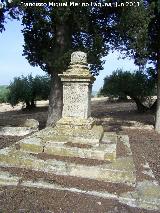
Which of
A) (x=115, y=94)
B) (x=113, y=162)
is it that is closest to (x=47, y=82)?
(x=115, y=94)

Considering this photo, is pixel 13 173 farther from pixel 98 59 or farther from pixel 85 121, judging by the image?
pixel 98 59

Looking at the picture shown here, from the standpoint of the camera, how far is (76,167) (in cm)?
688

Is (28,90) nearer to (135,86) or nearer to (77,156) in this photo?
(135,86)

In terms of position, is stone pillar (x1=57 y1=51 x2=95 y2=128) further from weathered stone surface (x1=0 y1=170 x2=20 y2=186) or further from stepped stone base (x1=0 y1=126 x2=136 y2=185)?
weathered stone surface (x1=0 y1=170 x2=20 y2=186)

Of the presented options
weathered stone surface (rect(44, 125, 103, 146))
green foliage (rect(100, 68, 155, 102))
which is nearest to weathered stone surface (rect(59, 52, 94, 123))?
weathered stone surface (rect(44, 125, 103, 146))

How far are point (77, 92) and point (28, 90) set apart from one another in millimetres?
17252

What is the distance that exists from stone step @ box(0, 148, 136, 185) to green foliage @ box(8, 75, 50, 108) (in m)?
18.8

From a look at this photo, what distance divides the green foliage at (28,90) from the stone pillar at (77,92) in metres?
17.0

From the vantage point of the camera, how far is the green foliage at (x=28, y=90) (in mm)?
26047

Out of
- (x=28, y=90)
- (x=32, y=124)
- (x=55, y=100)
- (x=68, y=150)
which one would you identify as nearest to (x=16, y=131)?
(x=32, y=124)

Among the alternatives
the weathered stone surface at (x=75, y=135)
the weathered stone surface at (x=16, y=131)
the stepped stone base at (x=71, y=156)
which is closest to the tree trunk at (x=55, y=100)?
the weathered stone surface at (x=16, y=131)

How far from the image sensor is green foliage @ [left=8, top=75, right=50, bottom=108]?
85.5 feet

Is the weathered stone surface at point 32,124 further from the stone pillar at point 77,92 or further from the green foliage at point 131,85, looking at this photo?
the green foliage at point 131,85

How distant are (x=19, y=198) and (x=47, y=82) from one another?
869 inches
